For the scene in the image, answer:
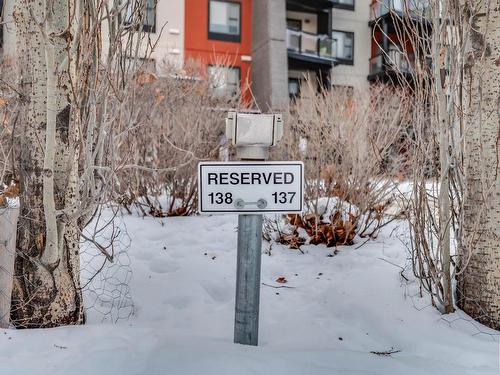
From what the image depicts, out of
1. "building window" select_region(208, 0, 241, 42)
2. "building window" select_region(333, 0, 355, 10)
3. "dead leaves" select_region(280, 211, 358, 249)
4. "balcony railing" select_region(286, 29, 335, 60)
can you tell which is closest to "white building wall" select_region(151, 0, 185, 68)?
"building window" select_region(208, 0, 241, 42)

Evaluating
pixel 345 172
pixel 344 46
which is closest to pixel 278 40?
pixel 344 46

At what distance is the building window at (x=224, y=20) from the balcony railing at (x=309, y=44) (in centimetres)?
204

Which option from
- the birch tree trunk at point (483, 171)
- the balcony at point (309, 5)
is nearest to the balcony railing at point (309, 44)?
the balcony at point (309, 5)

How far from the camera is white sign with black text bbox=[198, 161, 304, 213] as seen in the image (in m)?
2.50

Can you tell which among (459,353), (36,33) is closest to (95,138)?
(36,33)

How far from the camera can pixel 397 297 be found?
367 cm

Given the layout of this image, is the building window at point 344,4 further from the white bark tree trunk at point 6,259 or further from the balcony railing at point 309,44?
the white bark tree trunk at point 6,259

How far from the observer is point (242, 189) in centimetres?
250

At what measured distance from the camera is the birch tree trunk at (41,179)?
2865mm

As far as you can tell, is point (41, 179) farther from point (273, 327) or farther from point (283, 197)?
point (273, 327)

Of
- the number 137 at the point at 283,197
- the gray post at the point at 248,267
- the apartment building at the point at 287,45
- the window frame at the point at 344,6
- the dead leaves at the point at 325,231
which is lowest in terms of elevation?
the dead leaves at the point at 325,231

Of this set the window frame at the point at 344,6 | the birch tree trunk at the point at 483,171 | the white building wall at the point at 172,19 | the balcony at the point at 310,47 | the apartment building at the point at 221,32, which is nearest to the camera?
the birch tree trunk at the point at 483,171

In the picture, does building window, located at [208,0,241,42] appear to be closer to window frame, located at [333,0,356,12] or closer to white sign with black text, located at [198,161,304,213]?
window frame, located at [333,0,356,12]

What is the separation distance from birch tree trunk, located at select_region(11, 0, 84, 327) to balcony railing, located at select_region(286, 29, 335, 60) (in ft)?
52.4
